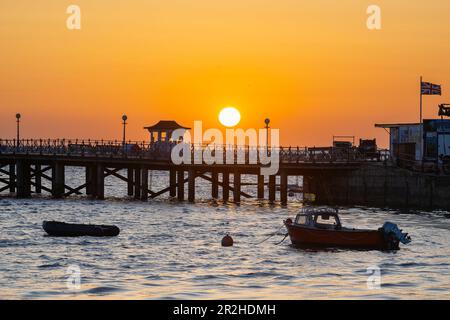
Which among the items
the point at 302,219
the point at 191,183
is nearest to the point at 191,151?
the point at 191,183

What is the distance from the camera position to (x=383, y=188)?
264 ft

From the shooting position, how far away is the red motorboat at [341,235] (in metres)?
48.4

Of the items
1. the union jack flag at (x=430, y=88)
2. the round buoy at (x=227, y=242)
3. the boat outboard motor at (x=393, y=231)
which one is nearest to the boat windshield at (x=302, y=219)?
→ the round buoy at (x=227, y=242)

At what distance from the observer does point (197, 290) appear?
3606 cm

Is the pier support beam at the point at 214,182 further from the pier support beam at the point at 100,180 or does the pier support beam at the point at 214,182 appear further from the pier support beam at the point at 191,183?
the pier support beam at the point at 100,180

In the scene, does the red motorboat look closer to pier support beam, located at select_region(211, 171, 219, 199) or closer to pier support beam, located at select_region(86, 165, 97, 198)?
pier support beam, located at select_region(211, 171, 219, 199)

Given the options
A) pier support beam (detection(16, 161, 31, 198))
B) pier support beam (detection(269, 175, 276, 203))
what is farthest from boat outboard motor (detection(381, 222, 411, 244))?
pier support beam (detection(16, 161, 31, 198))

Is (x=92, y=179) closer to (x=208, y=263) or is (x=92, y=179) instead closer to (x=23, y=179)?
(x=23, y=179)

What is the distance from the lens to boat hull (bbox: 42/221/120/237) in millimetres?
56312

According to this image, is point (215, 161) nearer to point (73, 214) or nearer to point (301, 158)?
point (301, 158)

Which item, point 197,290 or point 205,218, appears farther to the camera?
point 205,218

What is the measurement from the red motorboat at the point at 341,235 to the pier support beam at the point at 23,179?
5197 centimetres
